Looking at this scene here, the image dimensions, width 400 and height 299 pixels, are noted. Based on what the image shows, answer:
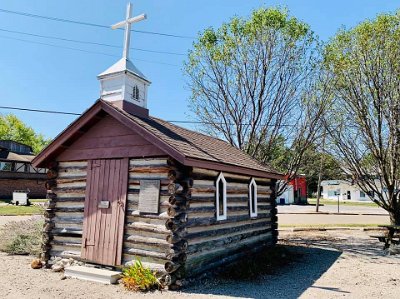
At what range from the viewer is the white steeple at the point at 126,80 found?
10.3 metres

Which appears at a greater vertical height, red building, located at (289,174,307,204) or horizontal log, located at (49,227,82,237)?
red building, located at (289,174,307,204)

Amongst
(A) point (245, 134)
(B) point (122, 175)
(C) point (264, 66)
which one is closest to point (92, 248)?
(B) point (122, 175)

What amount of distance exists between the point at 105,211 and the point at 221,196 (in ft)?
11.1

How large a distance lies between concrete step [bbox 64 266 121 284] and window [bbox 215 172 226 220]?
10.7 feet

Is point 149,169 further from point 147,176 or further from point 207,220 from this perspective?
point 207,220

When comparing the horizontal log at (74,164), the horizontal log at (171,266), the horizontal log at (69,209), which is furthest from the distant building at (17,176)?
the horizontal log at (171,266)

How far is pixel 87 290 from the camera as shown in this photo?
25.1ft

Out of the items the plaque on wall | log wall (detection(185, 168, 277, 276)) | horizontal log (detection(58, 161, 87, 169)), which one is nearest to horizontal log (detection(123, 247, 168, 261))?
log wall (detection(185, 168, 277, 276))

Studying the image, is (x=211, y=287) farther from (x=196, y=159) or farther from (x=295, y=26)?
(x=295, y=26)

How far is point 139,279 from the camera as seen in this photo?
7.73m

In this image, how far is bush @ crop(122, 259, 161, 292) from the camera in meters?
7.63

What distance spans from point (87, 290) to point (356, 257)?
380 inches

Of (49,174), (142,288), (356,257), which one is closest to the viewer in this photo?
(142,288)

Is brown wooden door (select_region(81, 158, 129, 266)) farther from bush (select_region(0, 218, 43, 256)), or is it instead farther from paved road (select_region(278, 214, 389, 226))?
paved road (select_region(278, 214, 389, 226))
